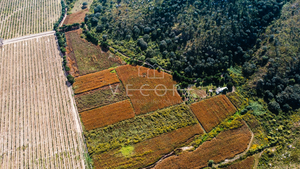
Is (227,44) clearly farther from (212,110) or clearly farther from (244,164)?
(244,164)

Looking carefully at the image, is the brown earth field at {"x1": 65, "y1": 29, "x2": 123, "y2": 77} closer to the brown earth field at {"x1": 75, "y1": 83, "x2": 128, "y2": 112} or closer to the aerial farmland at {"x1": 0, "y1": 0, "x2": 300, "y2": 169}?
the aerial farmland at {"x1": 0, "y1": 0, "x2": 300, "y2": 169}

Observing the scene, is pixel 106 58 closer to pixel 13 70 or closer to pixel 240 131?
pixel 13 70

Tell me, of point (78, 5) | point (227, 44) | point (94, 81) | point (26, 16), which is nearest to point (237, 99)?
point (227, 44)

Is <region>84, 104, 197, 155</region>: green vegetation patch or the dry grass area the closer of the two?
<region>84, 104, 197, 155</region>: green vegetation patch

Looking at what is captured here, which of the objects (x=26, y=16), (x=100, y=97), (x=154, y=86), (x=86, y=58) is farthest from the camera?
(x=26, y=16)

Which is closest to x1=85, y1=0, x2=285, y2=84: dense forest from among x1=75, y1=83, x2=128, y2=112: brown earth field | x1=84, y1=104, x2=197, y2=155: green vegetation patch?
x1=84, y1=104, x2=197, y2=155: green vegetation patch

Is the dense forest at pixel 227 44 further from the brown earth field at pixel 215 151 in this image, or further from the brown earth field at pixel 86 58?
the brown earth field at pixel 215 151

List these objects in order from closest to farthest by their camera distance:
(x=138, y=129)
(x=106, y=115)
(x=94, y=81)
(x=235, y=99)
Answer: (x=138, y=129), (x=106, y=115), (x=235, y=99), (x=94, y=81)

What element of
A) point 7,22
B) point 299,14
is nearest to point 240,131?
point 299,14
